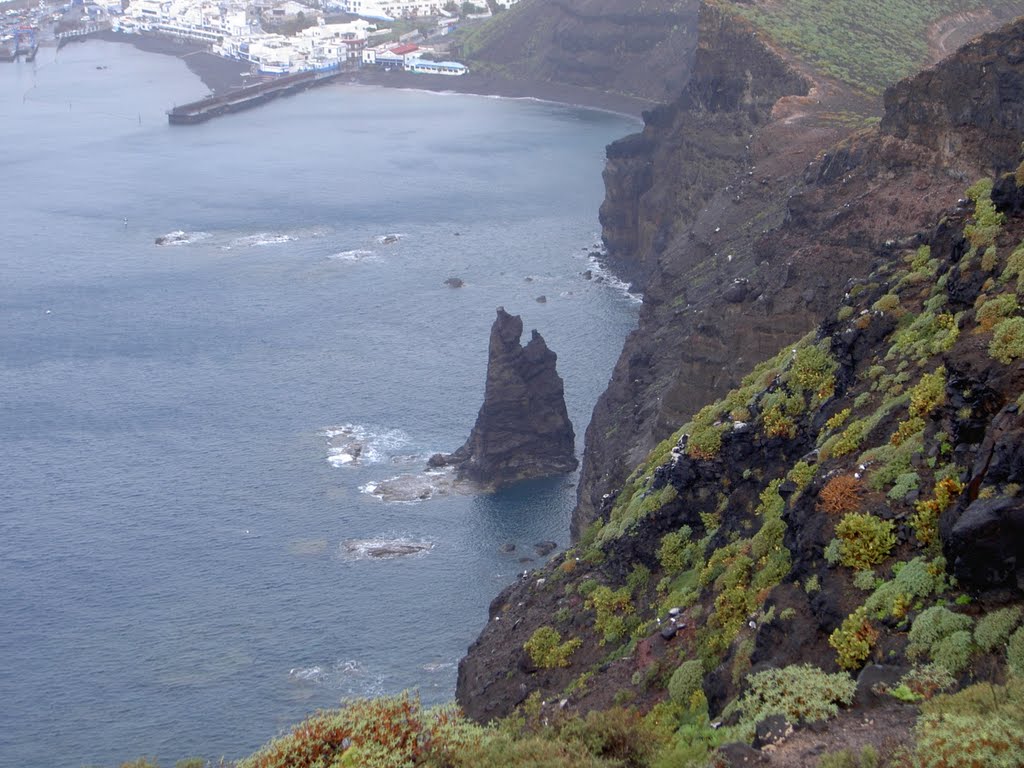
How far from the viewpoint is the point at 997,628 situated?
688 inches

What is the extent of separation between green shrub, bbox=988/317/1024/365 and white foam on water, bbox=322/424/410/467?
220 ft

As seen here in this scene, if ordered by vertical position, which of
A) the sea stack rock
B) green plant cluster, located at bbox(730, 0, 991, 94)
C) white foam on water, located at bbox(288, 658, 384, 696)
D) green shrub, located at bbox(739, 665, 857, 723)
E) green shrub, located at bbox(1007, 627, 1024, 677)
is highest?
green plant cluster, located at bbox(730, 0, 991, 94)

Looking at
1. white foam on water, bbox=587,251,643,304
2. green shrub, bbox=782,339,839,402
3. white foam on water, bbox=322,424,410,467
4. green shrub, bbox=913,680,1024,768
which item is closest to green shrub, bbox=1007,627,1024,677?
green shrub, bbox=913,680,1024,768

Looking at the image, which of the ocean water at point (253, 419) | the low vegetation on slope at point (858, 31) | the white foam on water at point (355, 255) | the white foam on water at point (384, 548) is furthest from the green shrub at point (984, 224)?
the white foam on water at point (355, 255)

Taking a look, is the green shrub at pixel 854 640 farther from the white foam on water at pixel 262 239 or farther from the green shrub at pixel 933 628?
the white foam on water at pixel 262 239

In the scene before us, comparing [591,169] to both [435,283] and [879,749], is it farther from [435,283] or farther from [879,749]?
[879,749]

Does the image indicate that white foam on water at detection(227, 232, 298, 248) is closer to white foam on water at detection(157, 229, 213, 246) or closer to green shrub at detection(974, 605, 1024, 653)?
white foam on water at detection(157, 229, 213, 246)

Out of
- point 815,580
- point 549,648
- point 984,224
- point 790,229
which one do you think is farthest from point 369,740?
point 790,229

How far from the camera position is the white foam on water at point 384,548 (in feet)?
244

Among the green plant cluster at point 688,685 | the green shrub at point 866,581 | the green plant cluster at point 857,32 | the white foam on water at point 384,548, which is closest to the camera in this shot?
the green shrub at point 866,581

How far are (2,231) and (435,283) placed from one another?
180 ft

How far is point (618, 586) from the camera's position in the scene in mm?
31062

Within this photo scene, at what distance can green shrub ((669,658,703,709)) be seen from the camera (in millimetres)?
22859

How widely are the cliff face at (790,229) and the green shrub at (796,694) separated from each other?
20.9 m
